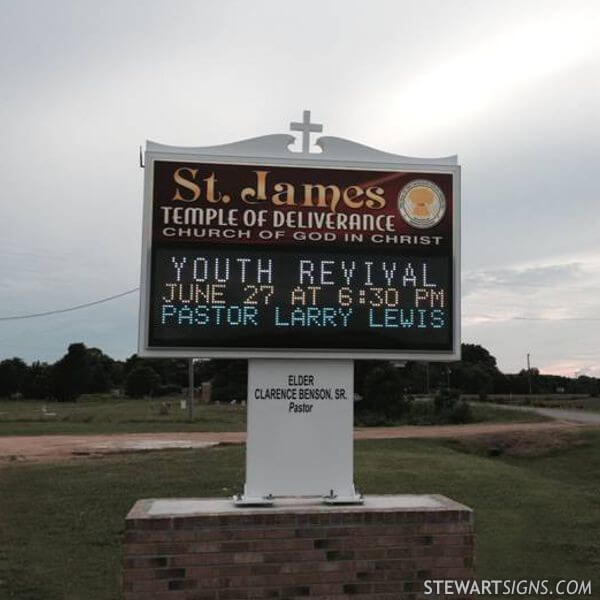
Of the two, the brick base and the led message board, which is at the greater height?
the led message board

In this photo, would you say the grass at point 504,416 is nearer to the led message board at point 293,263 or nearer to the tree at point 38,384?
the led message board at point 293,263

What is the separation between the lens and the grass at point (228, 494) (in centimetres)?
852

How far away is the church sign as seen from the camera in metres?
6.16

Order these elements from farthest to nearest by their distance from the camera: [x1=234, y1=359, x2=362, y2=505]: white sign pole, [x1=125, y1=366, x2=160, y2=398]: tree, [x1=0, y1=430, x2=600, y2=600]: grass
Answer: [x1=125, y1=366, x2=160, y2=398]: tree
[x1=0, y1=430, x2=600, y2=600]: grass
[x1=234, y1=359, x2=362, y2=505]: white sign pole

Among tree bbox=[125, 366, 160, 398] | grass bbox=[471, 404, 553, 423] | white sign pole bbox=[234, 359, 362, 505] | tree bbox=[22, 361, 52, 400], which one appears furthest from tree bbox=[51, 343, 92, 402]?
white sign pole bbox=[234, 359, 362, 505]

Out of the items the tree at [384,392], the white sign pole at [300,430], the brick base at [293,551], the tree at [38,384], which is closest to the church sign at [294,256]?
the white sign pole at [300,430]

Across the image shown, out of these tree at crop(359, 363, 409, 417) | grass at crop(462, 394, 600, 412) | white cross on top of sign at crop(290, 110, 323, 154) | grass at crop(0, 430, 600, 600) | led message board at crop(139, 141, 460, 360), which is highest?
white cross on top of sign at crop(290, 110, 323, 154)

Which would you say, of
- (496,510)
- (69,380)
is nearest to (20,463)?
(496,510)

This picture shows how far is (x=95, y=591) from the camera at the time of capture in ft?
25.2

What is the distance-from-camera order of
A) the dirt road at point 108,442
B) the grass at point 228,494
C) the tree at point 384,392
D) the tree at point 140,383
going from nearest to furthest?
the grass at point 228,494, the dirt road at point 108,442, the tree at point 384,392, the tree at point 140,383

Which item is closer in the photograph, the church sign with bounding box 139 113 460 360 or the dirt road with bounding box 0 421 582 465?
the church sign with bounding box 139 113 460 360

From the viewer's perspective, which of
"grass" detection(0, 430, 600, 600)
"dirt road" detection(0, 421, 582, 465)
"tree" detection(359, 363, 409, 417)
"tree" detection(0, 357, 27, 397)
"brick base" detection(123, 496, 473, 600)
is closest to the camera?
"brick base" detection(123, 496, 473, 600)

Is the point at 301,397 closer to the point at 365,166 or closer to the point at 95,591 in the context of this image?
the point at 365,166

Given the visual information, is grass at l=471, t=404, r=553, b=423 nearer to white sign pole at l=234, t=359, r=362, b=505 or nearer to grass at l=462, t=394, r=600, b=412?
grass at l=462, t=394, r=600, b=412
